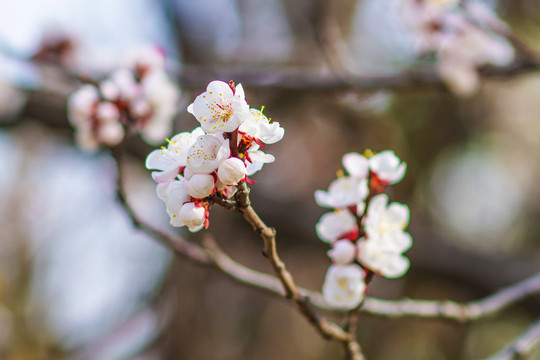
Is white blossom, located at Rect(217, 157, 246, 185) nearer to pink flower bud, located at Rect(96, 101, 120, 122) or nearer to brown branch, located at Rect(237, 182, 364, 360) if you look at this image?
brown branch, located at Rect(237, 182, 364, 360)

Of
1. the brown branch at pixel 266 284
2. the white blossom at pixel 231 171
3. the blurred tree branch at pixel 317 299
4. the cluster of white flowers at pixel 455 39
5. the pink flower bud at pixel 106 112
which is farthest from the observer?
the cluster of white flowers at pixel 455 39

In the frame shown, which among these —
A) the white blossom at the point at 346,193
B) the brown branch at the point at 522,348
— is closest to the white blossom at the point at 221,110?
the white blossom at the point at 346,193

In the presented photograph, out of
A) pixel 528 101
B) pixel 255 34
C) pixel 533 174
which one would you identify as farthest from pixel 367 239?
pixel 528 101

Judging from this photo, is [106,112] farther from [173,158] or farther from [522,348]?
[522,348]

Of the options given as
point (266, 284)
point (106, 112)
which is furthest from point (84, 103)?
point (266, 284)

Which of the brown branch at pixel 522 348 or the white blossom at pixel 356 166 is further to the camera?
the brown branch at pixel 522 348

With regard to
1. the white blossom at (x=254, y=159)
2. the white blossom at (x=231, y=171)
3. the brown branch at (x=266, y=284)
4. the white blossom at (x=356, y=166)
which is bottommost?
the brown branch at (x=266, y=284)

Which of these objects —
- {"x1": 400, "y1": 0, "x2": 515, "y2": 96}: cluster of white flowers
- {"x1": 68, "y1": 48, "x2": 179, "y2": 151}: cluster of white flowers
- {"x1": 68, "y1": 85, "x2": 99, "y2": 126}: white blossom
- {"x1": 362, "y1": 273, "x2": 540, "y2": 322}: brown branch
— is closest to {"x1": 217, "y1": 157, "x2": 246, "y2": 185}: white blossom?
{"x1": 362, "y1": 273, "x2": 540, "y2": 322}: brown branch

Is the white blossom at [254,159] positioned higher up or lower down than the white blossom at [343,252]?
higher up

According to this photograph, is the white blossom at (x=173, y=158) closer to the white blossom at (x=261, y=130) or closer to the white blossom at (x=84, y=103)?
the white blossom at (x=261, y=130)
